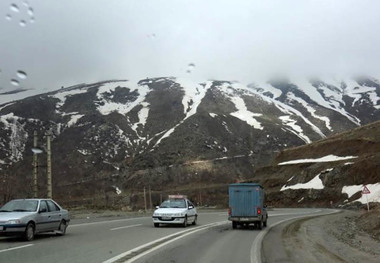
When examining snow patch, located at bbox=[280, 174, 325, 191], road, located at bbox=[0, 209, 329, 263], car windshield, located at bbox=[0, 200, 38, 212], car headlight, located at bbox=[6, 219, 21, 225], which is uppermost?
snow patch, located at bbox=[280, 174, 325, 191]

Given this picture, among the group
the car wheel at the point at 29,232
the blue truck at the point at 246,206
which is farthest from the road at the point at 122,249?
the blue truck at the point at 246,206

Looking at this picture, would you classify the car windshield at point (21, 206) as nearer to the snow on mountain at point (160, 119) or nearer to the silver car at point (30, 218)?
the silver car at point (30, 218)

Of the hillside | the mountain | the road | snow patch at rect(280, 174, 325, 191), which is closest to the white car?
the road

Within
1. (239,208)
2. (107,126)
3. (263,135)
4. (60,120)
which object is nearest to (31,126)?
(60,120)

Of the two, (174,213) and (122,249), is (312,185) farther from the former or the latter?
(122,249)

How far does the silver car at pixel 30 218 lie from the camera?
14844mm

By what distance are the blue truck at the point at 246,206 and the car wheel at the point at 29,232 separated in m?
13.0

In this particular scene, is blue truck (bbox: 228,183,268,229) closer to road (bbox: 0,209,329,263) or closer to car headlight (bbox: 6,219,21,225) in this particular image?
road (bbox: 0,209,329,263)

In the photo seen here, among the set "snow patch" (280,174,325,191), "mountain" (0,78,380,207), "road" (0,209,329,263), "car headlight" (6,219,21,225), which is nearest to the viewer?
"road" (0,209,329,263)

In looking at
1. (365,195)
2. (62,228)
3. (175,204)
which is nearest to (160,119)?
(365,195)

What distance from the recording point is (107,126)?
15912cm

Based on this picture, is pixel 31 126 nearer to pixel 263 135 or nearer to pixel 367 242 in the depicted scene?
pixel 263 135

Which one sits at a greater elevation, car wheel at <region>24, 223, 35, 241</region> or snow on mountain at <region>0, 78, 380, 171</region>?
snow on mountain at <region>0, 78, 380, 171</region>

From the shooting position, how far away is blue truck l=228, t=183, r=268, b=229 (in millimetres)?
25828
